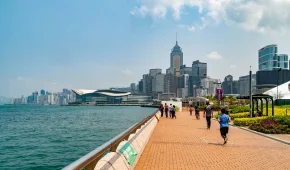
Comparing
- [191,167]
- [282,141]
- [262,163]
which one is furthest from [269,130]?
[191,167]

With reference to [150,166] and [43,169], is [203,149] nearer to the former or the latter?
[150,166]

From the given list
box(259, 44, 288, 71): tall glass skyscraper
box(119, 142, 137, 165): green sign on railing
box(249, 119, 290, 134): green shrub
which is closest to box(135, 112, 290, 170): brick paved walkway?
box(119, 142, 137, 165): green sign on railing

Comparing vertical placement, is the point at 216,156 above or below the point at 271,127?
below

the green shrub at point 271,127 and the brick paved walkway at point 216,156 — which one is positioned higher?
the green shrub at point 271,127

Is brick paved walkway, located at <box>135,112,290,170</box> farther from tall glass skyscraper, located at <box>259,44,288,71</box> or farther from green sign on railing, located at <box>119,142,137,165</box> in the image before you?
tall glass skyscraper, located at <box>259,44,288,71</box>

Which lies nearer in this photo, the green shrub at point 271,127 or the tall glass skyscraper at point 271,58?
the green shrub at point 271,127

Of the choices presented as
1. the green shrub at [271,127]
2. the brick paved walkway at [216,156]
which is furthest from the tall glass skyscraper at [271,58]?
the brick paved walkway at [216,156]

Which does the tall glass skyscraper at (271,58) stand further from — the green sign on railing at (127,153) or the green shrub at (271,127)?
the green sign on railing at (127,153)

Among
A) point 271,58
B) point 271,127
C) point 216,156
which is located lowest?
point 216,156

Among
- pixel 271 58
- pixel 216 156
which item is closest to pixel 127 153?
pixel 216 156

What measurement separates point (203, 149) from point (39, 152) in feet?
36.8

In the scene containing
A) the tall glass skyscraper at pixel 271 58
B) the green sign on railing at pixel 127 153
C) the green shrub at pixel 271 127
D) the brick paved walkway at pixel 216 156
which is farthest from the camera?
the tall glass skyscraper at pixel 271 58

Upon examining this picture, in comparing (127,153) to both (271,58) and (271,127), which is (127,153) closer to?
(271,127)

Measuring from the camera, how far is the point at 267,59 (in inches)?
7736
